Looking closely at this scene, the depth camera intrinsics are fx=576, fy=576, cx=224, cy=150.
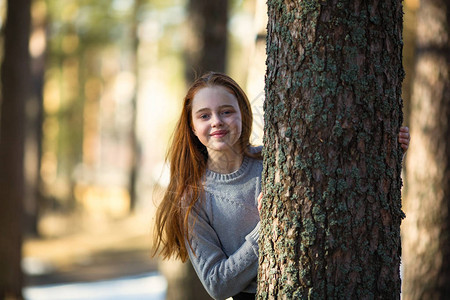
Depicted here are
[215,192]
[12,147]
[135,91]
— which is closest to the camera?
[215,192]

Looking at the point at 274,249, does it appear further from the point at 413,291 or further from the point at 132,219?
the point at 132,219

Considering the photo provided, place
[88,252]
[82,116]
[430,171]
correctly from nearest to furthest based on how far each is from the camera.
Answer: [430,171] < [88,252] < [82,116]

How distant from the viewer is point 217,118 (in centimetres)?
261

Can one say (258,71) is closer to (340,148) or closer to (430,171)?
(340,148)

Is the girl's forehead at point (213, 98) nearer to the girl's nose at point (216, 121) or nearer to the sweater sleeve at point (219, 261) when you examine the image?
the girl's nose at point (216, 121)

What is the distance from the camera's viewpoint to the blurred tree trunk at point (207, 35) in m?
6.42

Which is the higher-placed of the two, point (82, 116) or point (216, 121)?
point (82, 116)

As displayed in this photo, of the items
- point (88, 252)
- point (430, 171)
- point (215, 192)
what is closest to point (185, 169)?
point (215, 192)

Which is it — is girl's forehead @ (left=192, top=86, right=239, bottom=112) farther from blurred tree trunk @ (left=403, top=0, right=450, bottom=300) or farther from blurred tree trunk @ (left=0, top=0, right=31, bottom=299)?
blurred tree trunk @ (left=0, top=0, right=31, bottom=299)

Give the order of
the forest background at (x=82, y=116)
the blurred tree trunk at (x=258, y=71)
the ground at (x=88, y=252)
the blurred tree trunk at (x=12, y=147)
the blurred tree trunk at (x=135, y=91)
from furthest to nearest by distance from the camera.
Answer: the blurred tree trunk at (x=135, y=91)
the forest background at (x=82, y=116)
the ground at (x=88, y=252)
the blurred tree trunk at (x=12, y=147)
the blurred tree trunk at (x=258, y=71)

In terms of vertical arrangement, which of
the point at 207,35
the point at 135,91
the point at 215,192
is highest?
the point at 135,91

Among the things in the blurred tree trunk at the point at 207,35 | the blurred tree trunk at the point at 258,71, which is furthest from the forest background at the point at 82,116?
the blurred tree trunk at the point at 258,71

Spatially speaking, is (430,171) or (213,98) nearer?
(213,98)

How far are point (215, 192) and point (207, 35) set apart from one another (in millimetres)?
4044
